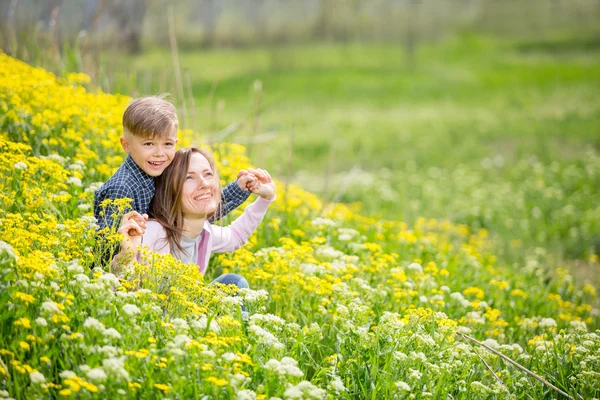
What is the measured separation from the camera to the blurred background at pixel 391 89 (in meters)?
8.25

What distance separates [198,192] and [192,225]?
0.67 ft

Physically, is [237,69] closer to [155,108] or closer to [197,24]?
[197,24]

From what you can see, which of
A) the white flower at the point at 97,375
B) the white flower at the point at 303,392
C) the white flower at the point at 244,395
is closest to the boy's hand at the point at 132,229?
Answer: the white flower at the point at 97,375

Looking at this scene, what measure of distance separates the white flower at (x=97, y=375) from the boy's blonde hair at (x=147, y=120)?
4.75 feet

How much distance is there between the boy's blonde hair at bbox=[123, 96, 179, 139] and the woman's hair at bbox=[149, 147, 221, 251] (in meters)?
0.21

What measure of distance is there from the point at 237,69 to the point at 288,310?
61.6 ft

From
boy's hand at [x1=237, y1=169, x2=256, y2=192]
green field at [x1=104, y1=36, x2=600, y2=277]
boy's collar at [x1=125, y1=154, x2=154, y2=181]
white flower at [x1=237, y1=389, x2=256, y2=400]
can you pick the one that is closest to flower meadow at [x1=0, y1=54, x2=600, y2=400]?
white flower at [x1=237, y1=389, x2=256, y2=400]

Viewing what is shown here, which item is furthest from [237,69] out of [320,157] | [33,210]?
[33,210]

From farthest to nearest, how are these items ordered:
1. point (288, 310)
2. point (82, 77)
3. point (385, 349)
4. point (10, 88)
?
1. point (82, 77)
2. point (10, 88)
3. point (288, 310)
4. point (385, 349)

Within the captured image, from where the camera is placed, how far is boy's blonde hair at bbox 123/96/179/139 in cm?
360

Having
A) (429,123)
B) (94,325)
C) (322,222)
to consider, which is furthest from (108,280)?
(429,123)

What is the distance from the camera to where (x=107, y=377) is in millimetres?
2670

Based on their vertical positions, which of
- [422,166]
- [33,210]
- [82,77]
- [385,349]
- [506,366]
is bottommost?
[422,166]

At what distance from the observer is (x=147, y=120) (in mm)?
3600
